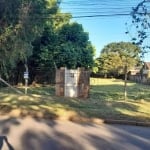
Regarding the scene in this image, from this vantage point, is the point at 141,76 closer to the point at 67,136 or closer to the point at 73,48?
the point at 73,48

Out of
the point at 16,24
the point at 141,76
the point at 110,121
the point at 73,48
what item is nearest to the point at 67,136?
the point at 110,121

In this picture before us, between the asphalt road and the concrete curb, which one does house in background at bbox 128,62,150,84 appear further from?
the asphalt road

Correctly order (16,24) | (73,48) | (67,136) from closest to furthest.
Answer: (67,136)
(16,24)
(73,48)

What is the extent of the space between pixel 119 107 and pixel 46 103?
11.4ft

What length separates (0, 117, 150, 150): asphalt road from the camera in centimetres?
988

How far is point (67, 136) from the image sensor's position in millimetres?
11250

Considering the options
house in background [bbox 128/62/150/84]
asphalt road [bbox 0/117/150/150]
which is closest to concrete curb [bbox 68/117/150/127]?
asphalt road [bbox 0/117/150/150]

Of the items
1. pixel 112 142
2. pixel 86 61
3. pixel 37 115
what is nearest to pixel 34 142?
pixel 112 142

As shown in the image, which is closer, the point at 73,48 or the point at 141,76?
the point at 73,48

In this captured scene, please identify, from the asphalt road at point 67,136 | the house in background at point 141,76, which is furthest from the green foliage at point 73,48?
the asphalt road at point 67,136

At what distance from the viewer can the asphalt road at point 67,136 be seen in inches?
389

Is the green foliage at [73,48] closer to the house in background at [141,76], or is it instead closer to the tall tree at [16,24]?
the tall tree at [16,24]

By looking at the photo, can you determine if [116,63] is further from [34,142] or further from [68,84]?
[34,142]

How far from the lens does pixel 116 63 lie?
86.0 meters
